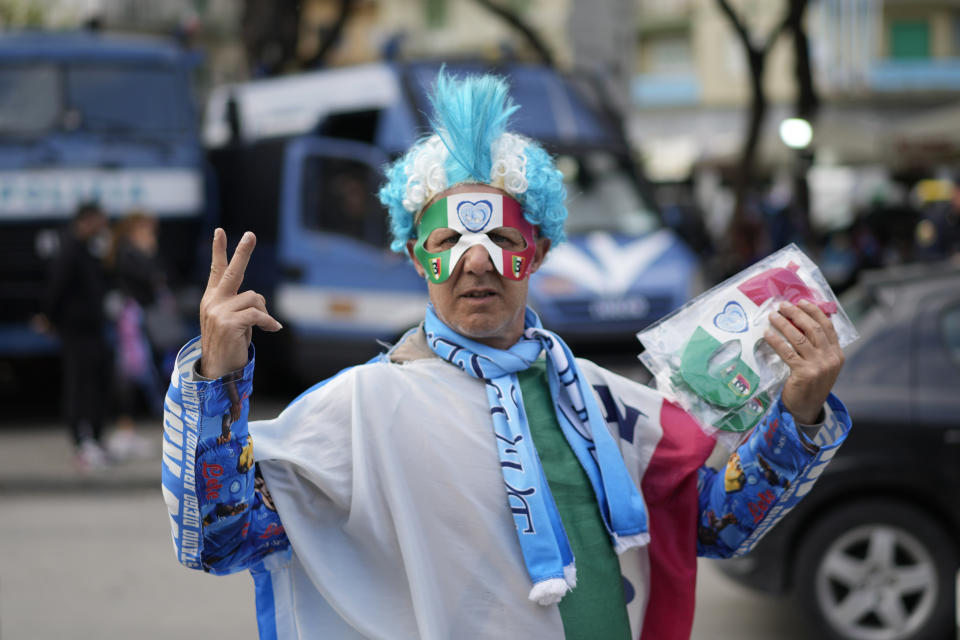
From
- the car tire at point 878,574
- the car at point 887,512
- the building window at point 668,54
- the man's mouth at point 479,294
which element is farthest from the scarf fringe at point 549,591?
the building window at point 668,54

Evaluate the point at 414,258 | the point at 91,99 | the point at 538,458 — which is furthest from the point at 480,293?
the point at 91,99

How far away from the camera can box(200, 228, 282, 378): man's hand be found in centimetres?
190

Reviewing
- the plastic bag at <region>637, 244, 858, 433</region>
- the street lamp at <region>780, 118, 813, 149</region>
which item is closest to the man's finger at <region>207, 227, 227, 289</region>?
the plastic bag at <region>637, 244, 858, 433</region>

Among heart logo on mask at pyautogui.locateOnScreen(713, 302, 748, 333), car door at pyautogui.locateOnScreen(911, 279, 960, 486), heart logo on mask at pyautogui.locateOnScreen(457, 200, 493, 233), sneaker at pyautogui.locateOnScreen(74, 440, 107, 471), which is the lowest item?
sneaker at pyautogui.locateOnScreen(74, 440, 107, 471)

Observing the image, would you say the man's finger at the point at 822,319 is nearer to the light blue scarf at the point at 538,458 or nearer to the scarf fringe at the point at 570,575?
the light blue scarf at the point at 538,458

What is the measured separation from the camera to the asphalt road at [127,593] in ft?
17.7

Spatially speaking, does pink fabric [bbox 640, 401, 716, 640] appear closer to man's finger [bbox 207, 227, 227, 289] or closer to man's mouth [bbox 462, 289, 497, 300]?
man's mouth [bbox 462, 289, 497, 300]

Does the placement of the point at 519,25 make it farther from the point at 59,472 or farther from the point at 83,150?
the point at 59,472

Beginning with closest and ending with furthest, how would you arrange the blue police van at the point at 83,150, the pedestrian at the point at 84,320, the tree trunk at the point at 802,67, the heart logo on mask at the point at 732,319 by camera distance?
the heart logo on mask at the point at 732,319, the pedestrian at the point at 84,320, the blue police van at the point at 83,150, the tree trunk at the point at 802,67

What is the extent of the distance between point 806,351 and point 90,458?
7.42 meters

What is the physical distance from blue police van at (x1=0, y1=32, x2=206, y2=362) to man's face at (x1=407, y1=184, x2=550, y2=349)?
860 centimetres

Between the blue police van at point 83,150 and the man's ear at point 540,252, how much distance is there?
8528mm

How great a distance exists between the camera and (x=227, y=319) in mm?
1900

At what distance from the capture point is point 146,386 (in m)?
9.76
